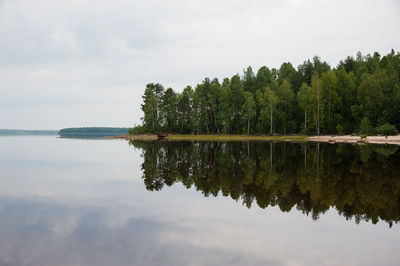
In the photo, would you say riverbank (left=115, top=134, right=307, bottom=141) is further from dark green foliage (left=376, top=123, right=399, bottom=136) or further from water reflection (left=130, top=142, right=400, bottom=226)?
water reflection (left=130, top=142, right=400, bottom=226)

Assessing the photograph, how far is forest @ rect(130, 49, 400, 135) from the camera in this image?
82688 millimetres

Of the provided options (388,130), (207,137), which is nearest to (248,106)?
(207,137)

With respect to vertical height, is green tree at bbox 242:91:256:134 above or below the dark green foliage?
above

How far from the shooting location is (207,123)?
119 metres

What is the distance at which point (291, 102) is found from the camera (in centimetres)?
10425

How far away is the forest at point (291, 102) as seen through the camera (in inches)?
A: 3255

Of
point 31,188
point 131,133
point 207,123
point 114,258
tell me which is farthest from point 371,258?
point 131,133

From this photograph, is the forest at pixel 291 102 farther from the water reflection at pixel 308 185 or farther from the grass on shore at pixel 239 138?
the water reflection at pixel 308 185

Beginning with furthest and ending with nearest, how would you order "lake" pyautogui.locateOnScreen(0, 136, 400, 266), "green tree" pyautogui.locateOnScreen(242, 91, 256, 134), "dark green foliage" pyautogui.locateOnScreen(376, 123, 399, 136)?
"green tree" pyautogui.locateOnScreen(242, 91, 256, 134), "dark green foliage" pyautogui.locateOnScreen(376, 123, 399, 136), "lake" pyautogui.locateOnScreen(0, 136, 400, 266)

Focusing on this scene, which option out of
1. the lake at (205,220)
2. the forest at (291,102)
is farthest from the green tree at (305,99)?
the lake at (205,220)

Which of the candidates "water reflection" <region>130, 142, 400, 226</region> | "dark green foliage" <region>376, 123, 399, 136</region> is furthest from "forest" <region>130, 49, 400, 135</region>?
"water reflection" <region>130, 142, 400, 226</region>

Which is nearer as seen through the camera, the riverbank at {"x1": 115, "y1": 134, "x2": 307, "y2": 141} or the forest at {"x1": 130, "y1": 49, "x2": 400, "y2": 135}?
the forest at {"x1": 130, "y1": 49, "x2": 400, "y2": 135}

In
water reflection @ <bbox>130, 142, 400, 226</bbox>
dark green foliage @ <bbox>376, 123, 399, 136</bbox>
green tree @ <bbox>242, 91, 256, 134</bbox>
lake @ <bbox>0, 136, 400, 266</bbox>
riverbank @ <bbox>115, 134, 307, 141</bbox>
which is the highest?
green tree @ <bbox>242, 91, 256, 134</bbox>

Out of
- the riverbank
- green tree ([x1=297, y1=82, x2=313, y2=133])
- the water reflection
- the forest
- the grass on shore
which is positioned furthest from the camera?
the riverbank
